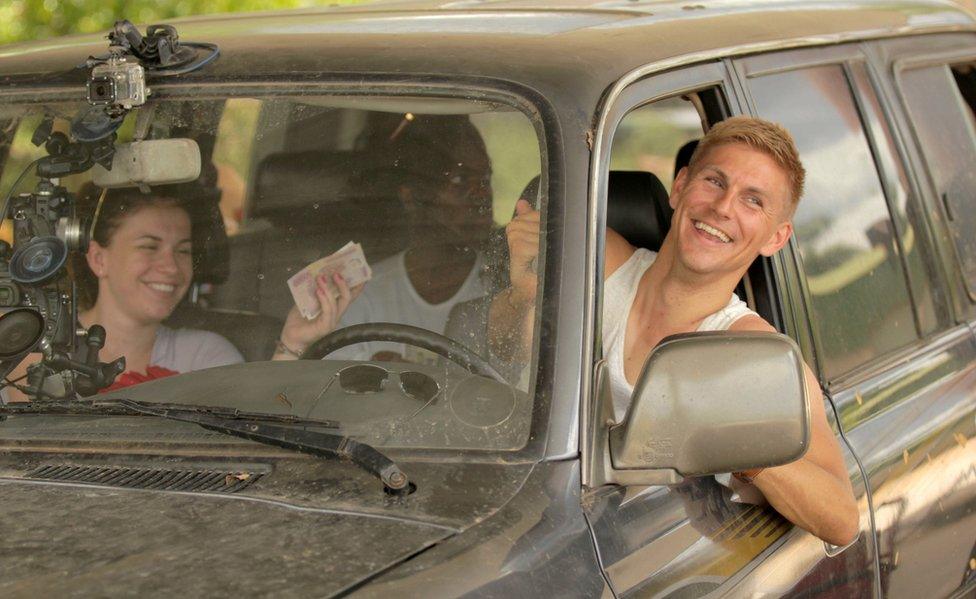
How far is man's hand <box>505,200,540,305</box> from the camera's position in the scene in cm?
251

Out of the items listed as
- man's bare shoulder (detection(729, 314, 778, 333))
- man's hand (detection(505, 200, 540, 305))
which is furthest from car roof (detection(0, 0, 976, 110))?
man's bare shoulder (detection(729, 314, 778, 333))

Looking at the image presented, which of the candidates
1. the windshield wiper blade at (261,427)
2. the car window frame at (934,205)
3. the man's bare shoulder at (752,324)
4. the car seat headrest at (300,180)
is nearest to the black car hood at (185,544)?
the windshield wiper blade at (261,427)

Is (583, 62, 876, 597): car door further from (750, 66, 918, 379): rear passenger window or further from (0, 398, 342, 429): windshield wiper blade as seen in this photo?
(0, 398, 342, 429): windshield wiper blade

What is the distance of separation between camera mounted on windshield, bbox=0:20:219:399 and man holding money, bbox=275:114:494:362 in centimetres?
39

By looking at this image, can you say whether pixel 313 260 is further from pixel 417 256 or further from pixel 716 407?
pixel 716 407

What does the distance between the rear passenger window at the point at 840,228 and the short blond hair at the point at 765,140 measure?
14 cm

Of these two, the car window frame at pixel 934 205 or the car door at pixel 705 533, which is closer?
the car door at pixel 705 533

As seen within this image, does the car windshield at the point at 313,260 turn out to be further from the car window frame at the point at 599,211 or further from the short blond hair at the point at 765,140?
the short blond hair at the point at 765,140

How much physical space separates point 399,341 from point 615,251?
0.87m

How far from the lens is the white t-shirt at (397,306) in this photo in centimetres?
263

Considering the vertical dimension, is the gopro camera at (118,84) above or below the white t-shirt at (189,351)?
above

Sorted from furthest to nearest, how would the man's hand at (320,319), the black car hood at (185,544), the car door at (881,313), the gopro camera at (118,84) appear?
the car door at (881,313), the gopro camera at (118,84), the man's hand at (320,319), the black car hood at (185,544)

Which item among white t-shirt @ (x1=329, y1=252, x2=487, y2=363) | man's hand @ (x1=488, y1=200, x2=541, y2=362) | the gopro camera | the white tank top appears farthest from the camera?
the white tank top

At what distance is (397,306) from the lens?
2.70 m
